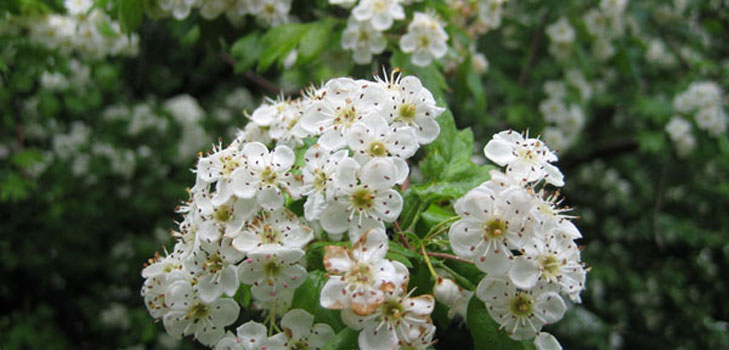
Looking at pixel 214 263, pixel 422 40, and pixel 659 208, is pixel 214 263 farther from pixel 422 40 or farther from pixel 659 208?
pixel 659 208

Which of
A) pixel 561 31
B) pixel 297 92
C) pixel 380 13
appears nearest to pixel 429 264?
pixel 380 13

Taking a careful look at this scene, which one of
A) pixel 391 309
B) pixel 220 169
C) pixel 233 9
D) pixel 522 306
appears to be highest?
pixel 233 9

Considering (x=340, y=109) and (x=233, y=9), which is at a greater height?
(x=233, y=9)

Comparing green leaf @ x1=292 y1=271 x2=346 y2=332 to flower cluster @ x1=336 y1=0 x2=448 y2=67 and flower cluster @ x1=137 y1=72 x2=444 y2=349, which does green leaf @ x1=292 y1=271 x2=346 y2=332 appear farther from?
flower cluster @ x1=336 y1=0 x2=448 y2=67

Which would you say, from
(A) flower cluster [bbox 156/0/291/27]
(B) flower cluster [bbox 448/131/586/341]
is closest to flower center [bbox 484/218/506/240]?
(B) flower cluster [bbox 448/131/586/341]

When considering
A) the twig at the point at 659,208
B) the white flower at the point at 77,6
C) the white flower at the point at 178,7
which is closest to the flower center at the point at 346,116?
the white flower at the point at 178,7

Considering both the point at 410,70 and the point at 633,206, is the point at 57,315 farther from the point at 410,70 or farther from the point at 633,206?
the point at 633,206
